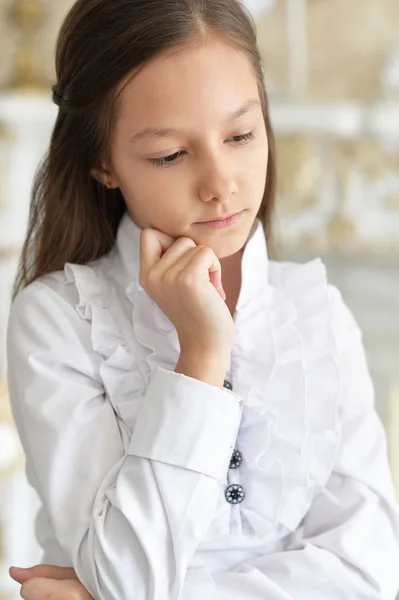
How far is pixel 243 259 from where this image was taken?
126cm

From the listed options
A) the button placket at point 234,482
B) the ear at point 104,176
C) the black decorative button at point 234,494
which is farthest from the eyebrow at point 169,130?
the black decorative button at point 234,494

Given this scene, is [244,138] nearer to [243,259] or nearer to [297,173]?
[243,259]

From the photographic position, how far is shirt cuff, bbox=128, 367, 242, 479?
1.05 metres

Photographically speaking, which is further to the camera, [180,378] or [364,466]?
[364,466]

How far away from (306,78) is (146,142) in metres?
1.75

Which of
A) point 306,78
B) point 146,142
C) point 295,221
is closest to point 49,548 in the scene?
point 146,142

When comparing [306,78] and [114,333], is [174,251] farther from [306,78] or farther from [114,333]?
[306,78]

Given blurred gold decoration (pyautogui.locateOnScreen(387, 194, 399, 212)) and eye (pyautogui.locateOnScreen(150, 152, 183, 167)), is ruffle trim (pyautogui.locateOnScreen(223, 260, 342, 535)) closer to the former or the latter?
eye (pyautogui.locateOnScreen(150, 152, 183, 167))

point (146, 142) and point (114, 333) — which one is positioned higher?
point (146, 142)

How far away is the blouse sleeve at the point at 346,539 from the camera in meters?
1.13

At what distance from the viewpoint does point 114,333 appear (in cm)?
120

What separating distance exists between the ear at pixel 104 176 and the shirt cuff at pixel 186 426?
0.32m

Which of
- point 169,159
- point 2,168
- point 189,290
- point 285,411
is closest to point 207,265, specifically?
point 189,290

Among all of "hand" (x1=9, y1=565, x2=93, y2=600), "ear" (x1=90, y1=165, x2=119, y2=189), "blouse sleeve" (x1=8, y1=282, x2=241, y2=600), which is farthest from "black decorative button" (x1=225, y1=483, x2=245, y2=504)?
"ear" (x1=90, y1=165, x2=119, y2=189)
